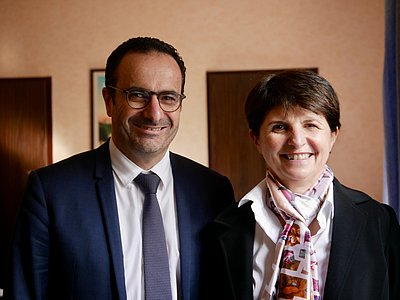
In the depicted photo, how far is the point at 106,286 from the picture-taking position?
1330mm

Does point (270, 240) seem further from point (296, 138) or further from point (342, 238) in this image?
point (296, 138)

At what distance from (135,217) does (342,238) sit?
2.04 ft

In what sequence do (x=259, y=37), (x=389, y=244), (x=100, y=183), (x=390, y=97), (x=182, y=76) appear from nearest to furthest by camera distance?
(x=389, y=244)
(x=100, y=183)
(x=182, y=76)
(x=390, y=97)
(x=259, y=37)

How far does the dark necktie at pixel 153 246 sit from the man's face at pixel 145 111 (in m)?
0.09

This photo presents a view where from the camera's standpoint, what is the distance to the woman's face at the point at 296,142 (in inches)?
51.5

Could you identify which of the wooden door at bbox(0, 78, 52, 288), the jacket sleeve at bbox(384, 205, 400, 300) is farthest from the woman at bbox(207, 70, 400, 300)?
the wooden door at bbox(0, 78, 52, 288)

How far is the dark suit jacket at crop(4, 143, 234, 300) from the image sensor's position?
1.32 m

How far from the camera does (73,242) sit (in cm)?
133

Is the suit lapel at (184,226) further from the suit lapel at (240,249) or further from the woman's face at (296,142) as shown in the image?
the woman's face at (296,142)

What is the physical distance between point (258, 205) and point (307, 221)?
0.16 m

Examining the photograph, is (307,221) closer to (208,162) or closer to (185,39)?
(208,162)

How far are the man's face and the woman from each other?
0.90 feet

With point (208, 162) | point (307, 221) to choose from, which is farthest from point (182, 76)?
point (208, 162)

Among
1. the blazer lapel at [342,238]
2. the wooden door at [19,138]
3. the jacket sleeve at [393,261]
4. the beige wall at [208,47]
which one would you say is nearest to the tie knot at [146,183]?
the blazer lapel at [342,238]
